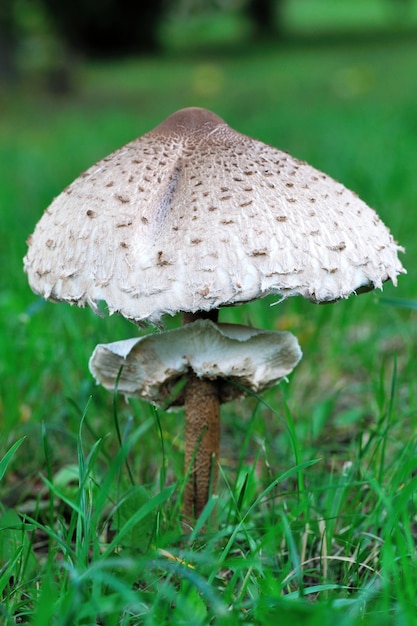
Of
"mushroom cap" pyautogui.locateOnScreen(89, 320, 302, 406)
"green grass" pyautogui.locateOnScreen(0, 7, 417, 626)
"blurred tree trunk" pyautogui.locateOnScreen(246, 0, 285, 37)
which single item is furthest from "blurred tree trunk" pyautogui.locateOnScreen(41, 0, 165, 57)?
"mushroom cap" pyautogui.locateOnScreen(89, 320, 302, 406)

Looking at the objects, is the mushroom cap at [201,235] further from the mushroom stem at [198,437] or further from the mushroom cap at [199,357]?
the mushroom stem at [198,437]

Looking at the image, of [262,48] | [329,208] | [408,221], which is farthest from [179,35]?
[329,208]

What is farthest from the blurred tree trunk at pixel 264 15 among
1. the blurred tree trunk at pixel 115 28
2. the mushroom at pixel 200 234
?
the mushroom at pixel 200 234

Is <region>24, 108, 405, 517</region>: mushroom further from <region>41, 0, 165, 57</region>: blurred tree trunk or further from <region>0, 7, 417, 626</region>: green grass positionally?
<region>41, 0, 165, 57</region>: blurred tree trunk

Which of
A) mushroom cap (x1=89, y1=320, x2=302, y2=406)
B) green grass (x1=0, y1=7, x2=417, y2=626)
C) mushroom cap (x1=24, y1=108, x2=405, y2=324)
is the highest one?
mushroom cap (x1=24, y1=108, x2=405, y2=324)

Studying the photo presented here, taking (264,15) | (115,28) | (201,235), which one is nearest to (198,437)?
(201,235)

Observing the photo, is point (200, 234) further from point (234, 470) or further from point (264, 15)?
point (264, 15)

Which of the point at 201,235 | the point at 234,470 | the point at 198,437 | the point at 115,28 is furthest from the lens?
the point at 115,28
